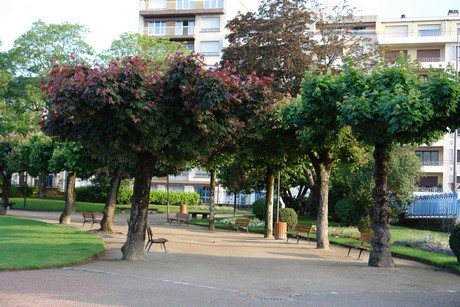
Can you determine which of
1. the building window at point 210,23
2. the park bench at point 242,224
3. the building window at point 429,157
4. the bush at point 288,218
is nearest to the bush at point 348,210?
the bush at point 288,218

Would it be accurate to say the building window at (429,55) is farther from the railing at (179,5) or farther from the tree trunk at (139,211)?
the tree trunk at (139,211)

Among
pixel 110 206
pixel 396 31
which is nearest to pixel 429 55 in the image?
pixel 396 31

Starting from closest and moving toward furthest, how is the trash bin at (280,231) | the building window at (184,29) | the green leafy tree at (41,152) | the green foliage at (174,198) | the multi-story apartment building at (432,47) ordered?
1. the trash bin at (280,231)
2. the green leafy tree at (41,152)
3. the multi-story apartment building at (432,47)
4. the green foliage at (174,198)
5. the building window at (184,29)

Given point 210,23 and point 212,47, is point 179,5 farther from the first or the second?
point 212,47

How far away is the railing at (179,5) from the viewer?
64562 mm

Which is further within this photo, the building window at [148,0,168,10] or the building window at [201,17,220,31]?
the building window at [201,17,220,31]

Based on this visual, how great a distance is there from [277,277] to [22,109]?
43741 millimetres

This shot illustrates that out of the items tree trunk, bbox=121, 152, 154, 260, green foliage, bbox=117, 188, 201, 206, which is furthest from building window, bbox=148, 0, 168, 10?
tree trunk, bbox=121, 152, 154, 260

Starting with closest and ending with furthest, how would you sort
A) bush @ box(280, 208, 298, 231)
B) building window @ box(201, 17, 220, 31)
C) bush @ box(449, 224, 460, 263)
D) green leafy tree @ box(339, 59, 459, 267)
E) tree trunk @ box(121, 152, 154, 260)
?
green leafy tree @ box(339, 59, 459, 267)
bush @ box(449, 224, 460, 263)
tree trunk @ box(121, 152, 154, 260)
bush @ box(280, 208, 298, 231)
building window @ box(201, 17, 220, 31)

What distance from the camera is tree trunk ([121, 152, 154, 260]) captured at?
1594 cm

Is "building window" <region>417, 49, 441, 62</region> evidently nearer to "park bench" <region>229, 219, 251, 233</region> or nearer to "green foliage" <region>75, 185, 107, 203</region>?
"green foliage" <region>75, 185, 107, 203</region>

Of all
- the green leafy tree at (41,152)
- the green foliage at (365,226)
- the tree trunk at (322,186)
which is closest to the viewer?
the tree trunk at (322,186)

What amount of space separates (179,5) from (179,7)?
29 cm

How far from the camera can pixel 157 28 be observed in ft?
212
